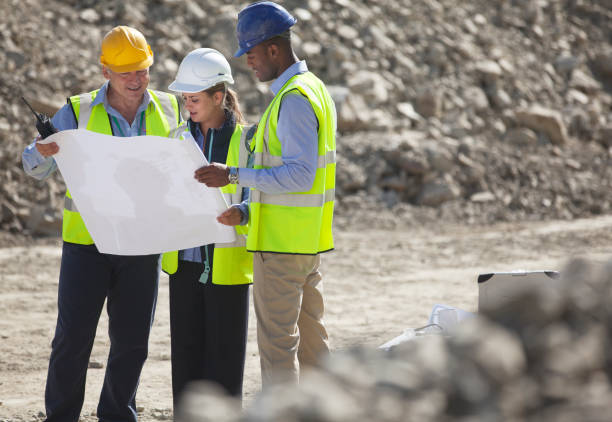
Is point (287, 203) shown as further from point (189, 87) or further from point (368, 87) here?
point (368, 87)

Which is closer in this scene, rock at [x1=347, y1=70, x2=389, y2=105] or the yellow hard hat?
the yellow hard hat

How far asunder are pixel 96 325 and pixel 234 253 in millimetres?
834

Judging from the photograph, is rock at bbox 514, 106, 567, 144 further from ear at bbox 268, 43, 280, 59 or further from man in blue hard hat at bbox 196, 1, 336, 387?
ear at bbox 268, 43, 280, 59

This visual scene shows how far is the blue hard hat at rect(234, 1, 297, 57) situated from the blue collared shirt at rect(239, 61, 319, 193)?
0.29m

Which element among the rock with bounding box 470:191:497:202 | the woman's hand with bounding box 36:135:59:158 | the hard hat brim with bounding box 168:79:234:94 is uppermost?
the hard hat brim with bounding box 168:79:234:94

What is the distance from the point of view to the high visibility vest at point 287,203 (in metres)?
3.65

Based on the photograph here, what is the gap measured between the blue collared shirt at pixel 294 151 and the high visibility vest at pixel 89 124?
0.80 meters

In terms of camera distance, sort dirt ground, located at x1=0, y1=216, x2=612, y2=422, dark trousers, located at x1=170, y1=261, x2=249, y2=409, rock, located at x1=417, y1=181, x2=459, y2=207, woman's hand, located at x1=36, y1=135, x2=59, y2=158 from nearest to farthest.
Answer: woman's hand, located at x1=36, y1=135, x2=59, y2=158 < dark trousers, located at x1=170, y1=261, x2=249, y2=409 < dirt ground, located at x1=0, y1=216, x2=612, y2=422 < rock, located at x1=417, y1=181, x2=459, y2=207

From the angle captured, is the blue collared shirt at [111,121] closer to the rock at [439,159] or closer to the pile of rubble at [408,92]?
the pile of rubble at [408,92]

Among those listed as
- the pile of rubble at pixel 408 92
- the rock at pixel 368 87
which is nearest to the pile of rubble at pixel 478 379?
the pile of rubble at pixel 408 92

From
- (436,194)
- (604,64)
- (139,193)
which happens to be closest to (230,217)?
(139,193)

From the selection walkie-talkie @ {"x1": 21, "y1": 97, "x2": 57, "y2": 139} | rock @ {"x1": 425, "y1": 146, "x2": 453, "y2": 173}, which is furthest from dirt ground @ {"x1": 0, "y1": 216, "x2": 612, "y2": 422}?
walkie-talkie @ {"x1": 21, "y1": 97, "x2": 57, "y2": 139}

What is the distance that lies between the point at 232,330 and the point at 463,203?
8.95m

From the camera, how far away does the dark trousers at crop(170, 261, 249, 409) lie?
3916 mm
